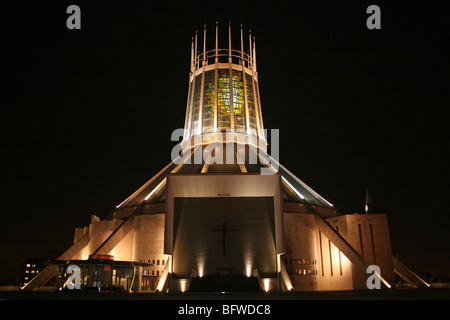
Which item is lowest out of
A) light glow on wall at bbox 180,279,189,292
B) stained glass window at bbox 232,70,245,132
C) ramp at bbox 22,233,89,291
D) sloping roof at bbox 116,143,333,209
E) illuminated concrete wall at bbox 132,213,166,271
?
light glow on wall at bbox 180,279,189,292

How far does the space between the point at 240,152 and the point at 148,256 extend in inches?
436

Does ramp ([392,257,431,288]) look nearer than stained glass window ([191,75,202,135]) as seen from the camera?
Yes

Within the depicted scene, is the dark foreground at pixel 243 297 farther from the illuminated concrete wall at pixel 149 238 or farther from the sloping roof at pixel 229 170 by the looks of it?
the sloping roof at pixel 229 170

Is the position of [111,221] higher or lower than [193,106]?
lower

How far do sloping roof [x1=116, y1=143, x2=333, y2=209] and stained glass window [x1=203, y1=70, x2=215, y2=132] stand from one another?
2.45 meters

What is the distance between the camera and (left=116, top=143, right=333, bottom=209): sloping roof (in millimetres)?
24203

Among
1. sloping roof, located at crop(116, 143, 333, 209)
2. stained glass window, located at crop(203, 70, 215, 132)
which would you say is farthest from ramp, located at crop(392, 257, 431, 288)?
stained glass window, located at crop(203, 70, 215, 132)

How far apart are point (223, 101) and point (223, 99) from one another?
0.21 meters

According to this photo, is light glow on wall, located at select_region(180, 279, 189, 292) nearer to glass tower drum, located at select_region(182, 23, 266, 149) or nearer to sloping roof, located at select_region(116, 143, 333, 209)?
sloping roof, located at select_region(116, 143, 333, 209)

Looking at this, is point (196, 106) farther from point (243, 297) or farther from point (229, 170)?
point (243, 297)

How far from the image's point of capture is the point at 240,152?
94.6ft
